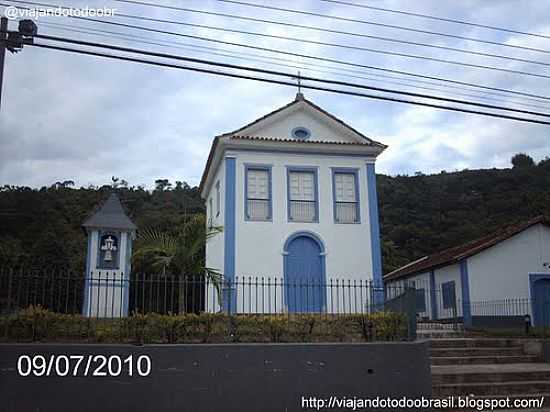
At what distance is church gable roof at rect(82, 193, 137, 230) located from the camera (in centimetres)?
1598

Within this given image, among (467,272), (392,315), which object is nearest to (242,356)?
(392,315)

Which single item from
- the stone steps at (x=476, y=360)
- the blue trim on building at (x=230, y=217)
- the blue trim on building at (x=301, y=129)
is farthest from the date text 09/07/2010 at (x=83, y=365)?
the blue trim on building at (x=301, y=129)

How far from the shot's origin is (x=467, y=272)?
20250 millimetres

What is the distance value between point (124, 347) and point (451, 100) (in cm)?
687

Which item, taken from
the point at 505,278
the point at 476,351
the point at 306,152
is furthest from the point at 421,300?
the point at 476,351

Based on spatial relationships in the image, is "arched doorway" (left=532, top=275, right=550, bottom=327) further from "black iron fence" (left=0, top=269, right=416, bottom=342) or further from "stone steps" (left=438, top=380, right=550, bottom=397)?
"black iron fence" (left=0, top=269, right=416, bottom=342)

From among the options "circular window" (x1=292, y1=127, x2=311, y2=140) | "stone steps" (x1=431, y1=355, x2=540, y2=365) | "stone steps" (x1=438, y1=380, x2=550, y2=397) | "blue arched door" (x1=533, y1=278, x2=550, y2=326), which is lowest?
"stone steps" (x1=438, y1=380, x2=550, y2=397)

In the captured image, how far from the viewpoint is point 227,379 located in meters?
8.84

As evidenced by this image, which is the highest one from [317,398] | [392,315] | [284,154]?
[284,154]

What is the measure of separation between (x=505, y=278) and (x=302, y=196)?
28.8ft

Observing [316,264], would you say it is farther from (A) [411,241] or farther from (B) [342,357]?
(A) [411,241]

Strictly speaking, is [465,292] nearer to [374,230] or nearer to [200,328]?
[374,230]

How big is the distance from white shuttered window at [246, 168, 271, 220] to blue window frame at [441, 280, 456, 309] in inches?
347

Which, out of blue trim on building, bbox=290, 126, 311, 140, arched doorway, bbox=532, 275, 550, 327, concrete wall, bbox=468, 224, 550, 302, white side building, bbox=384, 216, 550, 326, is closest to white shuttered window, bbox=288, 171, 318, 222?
blue trim on building, bbox=290, 126, 311, 140
